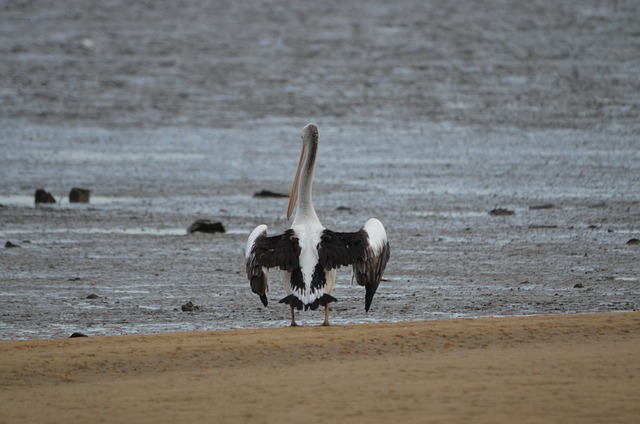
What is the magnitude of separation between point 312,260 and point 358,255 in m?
0.31

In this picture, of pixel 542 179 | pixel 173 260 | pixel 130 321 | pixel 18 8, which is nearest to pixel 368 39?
pixel 18 8

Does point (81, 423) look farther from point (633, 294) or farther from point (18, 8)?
point (18, 8)

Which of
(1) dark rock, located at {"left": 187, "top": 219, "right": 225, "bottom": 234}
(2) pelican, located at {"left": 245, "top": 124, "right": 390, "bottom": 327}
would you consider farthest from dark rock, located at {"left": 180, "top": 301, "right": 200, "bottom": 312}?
(1) dark rock, located at {"left": 187, "top": 219, "right": 225, "bottom": 234}

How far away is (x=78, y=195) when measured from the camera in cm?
1560

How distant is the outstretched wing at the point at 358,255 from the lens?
8766mm

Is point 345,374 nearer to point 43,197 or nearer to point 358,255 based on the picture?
point 358,255

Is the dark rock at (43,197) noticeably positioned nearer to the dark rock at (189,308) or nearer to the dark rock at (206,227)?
the dark rock at (206,227)

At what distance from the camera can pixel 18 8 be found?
33.6m

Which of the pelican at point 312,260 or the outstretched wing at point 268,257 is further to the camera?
the outstretched wing at point 268,257

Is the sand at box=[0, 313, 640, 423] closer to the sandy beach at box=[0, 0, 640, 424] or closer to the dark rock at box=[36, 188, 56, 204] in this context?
the sandy beach at box=[0, 0, 640, 424]

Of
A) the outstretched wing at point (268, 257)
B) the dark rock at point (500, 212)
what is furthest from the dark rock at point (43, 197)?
the outstretched wing at point (268, 257)

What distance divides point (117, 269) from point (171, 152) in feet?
26.9

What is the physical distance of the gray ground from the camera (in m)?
10.7

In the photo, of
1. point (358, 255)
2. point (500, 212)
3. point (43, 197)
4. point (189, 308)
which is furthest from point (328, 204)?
point (358, 255)
